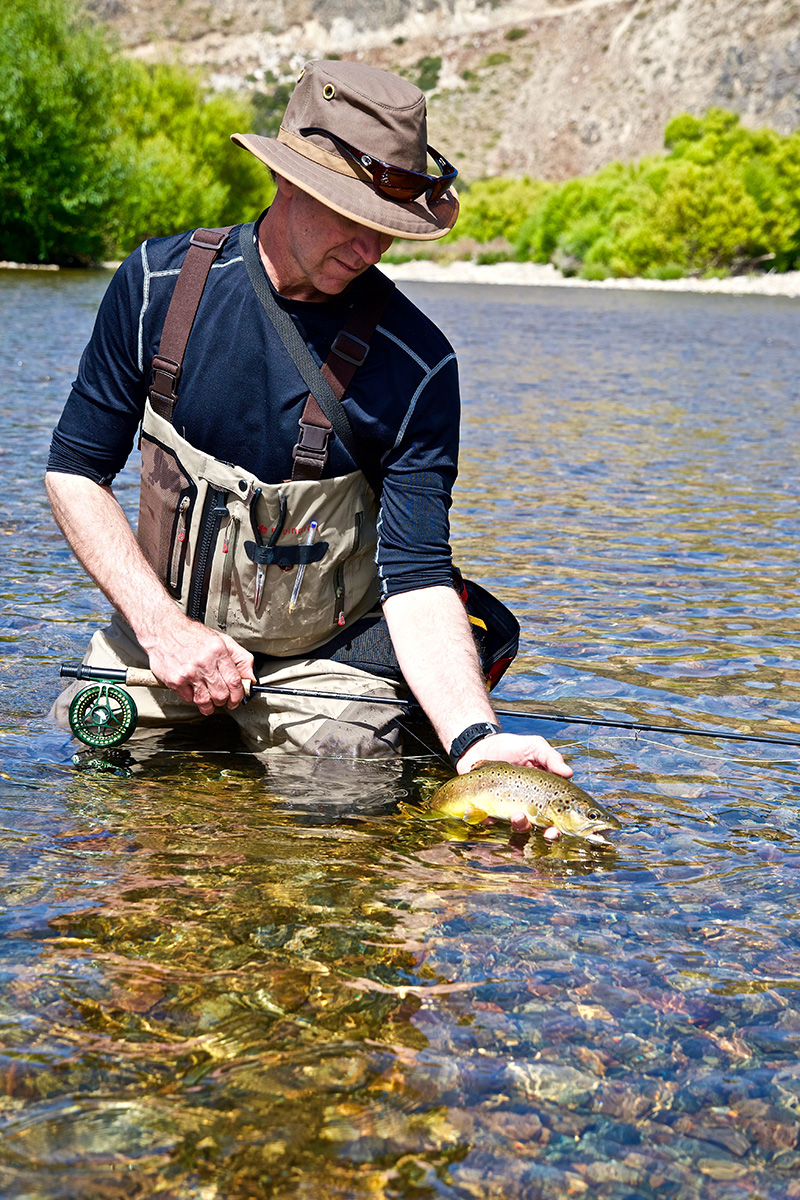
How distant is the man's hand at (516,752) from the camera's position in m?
3.71

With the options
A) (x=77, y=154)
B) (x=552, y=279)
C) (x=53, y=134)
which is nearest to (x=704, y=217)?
(x=552, y=279)

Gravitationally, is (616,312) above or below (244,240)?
above

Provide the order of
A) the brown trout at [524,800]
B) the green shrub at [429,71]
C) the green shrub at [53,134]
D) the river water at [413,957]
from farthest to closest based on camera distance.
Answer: the green shrub at [429,71], the green shrub at [53,134], the brown trout at [524,800], the river water at [413,957]

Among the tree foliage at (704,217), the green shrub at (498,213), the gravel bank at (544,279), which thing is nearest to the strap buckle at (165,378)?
the gravel bank at (544,279)

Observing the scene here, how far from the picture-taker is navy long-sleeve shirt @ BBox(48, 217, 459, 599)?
393 cm

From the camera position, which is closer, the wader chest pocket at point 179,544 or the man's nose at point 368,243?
the man's nose at point 368,243

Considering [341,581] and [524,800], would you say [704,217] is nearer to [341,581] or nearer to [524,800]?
[341,581]

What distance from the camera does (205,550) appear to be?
4082mm

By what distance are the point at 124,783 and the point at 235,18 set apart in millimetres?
202807

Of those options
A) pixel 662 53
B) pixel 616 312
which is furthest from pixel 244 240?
pixel 662 53

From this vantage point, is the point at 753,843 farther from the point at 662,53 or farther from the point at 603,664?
the point at 662,53

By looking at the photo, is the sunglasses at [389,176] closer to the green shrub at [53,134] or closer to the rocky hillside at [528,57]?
the green shrub at [53,134]

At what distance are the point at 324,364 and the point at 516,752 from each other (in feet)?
4.28

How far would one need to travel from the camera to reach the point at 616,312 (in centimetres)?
4009
